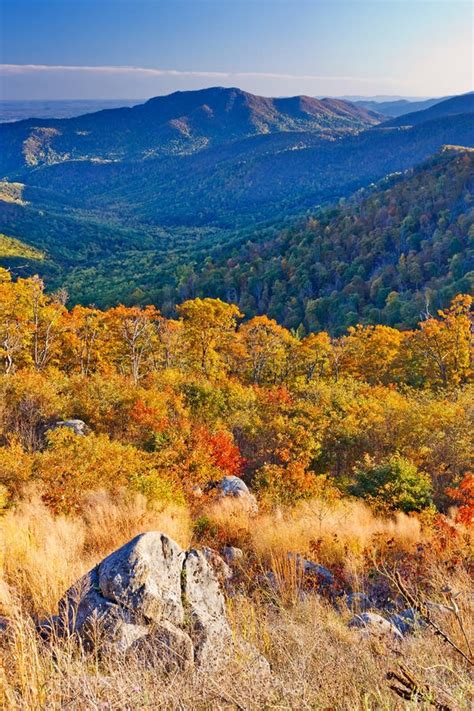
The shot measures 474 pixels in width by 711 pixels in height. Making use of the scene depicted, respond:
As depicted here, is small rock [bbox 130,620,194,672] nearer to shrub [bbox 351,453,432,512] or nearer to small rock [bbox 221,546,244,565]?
small rock [bbox 221,546,244,565]

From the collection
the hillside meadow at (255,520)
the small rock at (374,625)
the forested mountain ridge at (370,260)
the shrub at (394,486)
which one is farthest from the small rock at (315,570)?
the forested mountain ridge at (370,260)

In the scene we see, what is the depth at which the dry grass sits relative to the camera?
298cm

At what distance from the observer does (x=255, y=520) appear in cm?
862

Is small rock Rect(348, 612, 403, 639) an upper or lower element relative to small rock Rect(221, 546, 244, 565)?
upper

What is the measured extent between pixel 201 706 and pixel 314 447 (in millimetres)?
12785

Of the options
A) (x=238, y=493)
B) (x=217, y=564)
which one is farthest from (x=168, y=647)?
(x=238, y=493)

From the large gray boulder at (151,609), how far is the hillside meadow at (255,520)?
162 mm

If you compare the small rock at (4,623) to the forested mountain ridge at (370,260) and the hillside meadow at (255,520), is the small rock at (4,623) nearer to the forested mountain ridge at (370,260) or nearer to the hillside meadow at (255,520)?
the hillside meadow at (255,520)

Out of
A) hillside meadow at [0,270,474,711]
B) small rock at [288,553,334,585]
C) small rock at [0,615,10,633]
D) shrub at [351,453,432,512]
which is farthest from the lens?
shrub at [351,453,432,512]

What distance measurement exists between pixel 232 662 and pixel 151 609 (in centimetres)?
84

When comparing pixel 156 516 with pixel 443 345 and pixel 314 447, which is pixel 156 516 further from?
pixel 443 345

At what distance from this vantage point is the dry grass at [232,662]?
298 centimetres

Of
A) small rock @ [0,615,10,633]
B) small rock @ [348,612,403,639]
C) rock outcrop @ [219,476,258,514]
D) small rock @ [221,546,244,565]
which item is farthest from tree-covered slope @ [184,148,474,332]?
small rock @ [0,615,10,633]

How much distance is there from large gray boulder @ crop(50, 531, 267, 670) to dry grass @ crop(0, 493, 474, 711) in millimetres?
168
